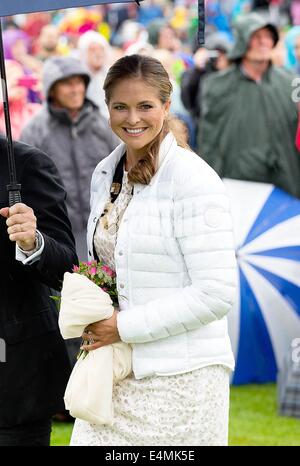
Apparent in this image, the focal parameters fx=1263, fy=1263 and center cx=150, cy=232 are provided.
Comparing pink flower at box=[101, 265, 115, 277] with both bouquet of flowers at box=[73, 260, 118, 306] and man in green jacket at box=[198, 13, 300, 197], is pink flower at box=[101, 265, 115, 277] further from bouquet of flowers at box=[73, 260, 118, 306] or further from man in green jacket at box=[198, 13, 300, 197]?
man in green jacket at box=[198, 13, 300, 197]

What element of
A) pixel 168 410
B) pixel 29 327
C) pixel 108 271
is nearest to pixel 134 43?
pixel 29 327

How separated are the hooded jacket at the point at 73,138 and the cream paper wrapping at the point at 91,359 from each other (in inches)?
169

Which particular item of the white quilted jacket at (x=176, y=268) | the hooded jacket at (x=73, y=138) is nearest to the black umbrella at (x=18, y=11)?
the white quilted jacket at (x=176, y=268)

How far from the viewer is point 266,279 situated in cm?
781

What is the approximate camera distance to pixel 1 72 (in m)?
4.54

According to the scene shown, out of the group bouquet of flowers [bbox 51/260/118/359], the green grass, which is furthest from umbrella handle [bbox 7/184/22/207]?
the green grass

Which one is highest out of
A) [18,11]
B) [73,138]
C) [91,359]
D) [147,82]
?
[18,11]

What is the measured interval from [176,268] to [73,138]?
517 centimetres

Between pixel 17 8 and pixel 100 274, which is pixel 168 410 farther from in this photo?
pixel 17 8

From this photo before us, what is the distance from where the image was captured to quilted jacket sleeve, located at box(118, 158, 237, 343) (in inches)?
159

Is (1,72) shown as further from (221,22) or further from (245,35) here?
(221,22)

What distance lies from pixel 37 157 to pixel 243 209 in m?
3.61

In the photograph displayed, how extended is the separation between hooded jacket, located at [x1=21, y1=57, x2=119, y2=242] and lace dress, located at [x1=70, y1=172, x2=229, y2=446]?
4.32 meters
